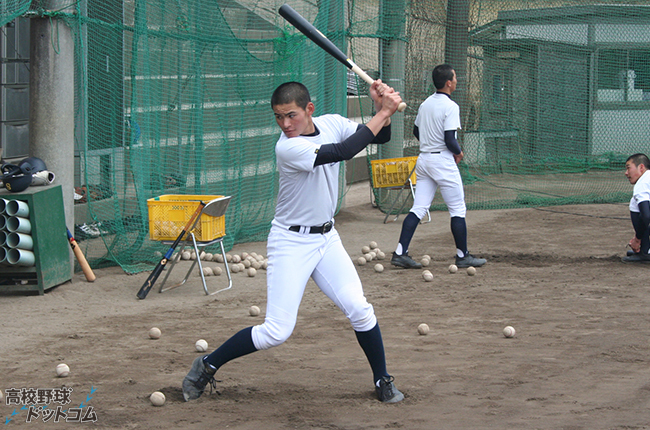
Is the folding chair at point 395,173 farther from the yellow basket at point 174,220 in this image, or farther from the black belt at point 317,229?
the black belt at point 317,229

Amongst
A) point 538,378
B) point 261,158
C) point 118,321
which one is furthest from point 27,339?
point 261,158

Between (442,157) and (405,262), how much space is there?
1.30m

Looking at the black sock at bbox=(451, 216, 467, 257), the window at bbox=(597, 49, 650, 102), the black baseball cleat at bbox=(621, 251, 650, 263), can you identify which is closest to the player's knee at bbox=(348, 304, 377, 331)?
the black sock at bbox=(451, 216, 467, 257)

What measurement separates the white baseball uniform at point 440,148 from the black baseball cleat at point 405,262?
28.9 inches

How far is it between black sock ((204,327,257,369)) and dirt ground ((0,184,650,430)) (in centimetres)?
28

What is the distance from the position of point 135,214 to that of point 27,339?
113 inches

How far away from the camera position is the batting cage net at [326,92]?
8461mm

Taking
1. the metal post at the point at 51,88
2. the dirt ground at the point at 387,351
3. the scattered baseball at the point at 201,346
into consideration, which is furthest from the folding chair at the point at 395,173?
the scattered baseball at the point at 201,346

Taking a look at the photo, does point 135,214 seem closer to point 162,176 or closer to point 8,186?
point 162,176

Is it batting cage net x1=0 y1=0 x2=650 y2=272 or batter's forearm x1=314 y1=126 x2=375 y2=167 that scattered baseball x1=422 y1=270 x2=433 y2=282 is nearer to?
batting cage net x1=0 y1=0 x2=650 y2=272

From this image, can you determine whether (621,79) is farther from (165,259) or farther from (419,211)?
(165,259)

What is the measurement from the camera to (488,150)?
561 inches

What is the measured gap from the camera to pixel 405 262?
8.59 m

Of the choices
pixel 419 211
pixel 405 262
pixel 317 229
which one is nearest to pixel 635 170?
pixel 419 211
